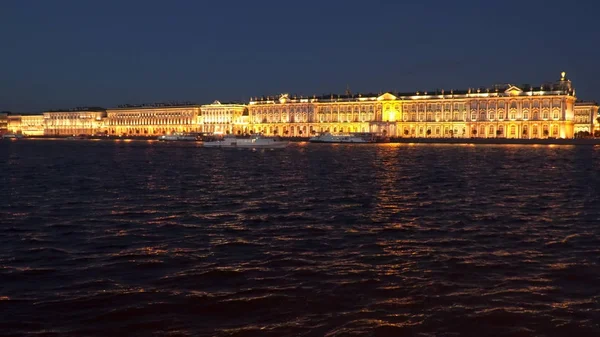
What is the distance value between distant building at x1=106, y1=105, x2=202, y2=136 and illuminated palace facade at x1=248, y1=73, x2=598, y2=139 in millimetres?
16367

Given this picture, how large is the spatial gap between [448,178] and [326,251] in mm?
17526

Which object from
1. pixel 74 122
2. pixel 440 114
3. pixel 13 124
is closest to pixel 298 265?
pixel 440 114

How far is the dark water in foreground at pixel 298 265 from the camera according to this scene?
7617mm

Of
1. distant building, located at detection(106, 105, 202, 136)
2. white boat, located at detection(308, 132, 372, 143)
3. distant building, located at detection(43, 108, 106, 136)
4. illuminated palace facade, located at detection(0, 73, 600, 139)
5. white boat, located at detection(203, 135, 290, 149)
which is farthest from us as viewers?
distant building, located at detection(43, 108, 106, 136)

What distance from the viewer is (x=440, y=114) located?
105250 mm

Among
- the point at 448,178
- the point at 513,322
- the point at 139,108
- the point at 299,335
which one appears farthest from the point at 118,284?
the point at 139,108

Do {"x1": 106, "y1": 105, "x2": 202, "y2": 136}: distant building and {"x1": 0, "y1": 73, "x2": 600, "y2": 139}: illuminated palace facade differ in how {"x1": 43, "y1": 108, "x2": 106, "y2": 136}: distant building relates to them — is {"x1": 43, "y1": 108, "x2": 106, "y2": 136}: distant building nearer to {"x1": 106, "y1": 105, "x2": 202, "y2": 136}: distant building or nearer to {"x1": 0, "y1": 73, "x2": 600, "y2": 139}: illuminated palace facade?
{"x1": 0, "y1": 73, "x2": 600, "y2": 139}: illuminated palace facade

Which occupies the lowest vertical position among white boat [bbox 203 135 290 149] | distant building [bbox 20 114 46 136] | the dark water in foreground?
the dark water in foreground

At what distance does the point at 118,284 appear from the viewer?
9164 millimetres

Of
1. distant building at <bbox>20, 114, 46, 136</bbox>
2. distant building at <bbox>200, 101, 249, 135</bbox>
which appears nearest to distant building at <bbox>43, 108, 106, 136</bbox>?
distant building at <bbox>20, 114, 46, 136</bbox>

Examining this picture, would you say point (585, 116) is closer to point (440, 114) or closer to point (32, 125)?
point (440, 114)

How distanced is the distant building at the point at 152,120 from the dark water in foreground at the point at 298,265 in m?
120

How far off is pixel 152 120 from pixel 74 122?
2835 cm

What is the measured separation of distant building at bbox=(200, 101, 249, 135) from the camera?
13262 cm
